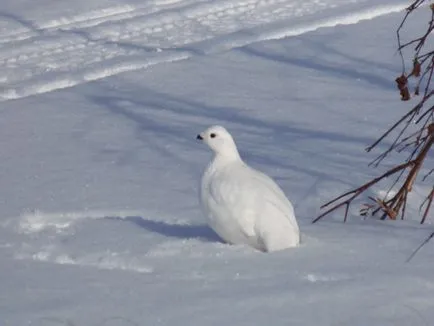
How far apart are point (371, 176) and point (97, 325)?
308 cm

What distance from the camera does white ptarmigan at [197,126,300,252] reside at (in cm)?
585

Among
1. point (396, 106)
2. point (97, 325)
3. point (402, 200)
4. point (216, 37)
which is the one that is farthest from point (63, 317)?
point (216, 37)

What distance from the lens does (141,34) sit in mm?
11859

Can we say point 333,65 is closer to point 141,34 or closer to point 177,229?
point 141,34

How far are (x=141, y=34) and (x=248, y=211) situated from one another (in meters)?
6.22

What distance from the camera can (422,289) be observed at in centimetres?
509

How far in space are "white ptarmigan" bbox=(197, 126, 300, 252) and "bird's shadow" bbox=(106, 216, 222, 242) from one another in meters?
0.27

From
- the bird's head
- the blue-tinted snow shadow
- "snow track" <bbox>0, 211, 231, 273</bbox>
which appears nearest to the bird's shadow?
"snow track" <bbox>0, 211, 231, 273</bbox>

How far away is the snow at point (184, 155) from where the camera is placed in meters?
5.14

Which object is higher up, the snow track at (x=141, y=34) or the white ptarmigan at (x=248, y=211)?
the white ptarmigan at (x=248, y=211)

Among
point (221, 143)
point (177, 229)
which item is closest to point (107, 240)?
point (177, 229)

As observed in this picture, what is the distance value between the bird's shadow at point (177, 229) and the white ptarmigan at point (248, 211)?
0.27 m

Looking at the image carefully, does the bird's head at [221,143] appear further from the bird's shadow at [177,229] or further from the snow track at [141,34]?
the snow track at [141,34]

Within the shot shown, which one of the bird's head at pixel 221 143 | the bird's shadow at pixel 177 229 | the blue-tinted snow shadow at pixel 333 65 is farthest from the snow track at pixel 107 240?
the blue-tinted snow shadow at pixel 333 65
